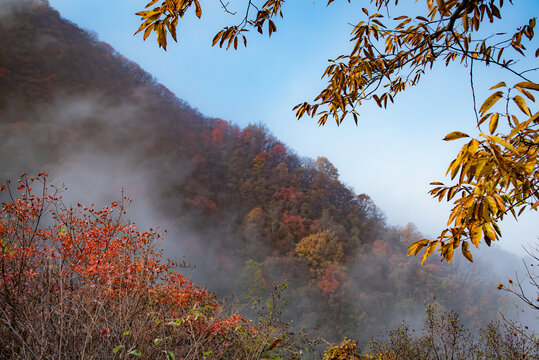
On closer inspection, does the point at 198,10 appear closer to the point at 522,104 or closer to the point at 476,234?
the point at 522,104

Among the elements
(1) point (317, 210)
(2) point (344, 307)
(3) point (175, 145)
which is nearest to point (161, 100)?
(3) point (175, 145)

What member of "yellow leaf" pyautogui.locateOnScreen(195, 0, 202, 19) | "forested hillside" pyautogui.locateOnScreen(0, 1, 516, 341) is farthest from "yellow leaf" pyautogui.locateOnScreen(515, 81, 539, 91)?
"forested hillside" pyautogui.locateOnScreen(0, 1, 516, 341)

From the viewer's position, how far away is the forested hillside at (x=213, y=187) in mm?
16566

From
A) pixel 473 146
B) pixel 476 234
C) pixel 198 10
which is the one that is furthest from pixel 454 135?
pixel 198 10

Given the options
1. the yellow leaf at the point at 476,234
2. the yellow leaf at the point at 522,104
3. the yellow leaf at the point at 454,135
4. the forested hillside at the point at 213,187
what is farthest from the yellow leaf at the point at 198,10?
the forested hillside at the point at 213,187

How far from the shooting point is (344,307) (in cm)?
1595

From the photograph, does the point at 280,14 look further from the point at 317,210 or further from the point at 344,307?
the point at 317,210

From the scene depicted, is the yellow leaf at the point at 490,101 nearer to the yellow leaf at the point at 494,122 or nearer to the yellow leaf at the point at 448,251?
the yellow leaf at the point at 494,122

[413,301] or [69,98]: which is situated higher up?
[69,98]

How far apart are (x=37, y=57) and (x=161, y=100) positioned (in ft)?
34.4

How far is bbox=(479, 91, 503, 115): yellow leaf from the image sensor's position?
2.31ft

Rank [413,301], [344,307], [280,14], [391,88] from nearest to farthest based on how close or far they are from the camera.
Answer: [280,14]
[391,88]
[344,307]
[413,301]

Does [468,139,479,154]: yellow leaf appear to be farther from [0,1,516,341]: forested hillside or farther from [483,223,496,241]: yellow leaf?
[0,1,516,341]: forested hillside

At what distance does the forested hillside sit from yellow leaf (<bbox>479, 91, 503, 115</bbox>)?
15827 millimetres
